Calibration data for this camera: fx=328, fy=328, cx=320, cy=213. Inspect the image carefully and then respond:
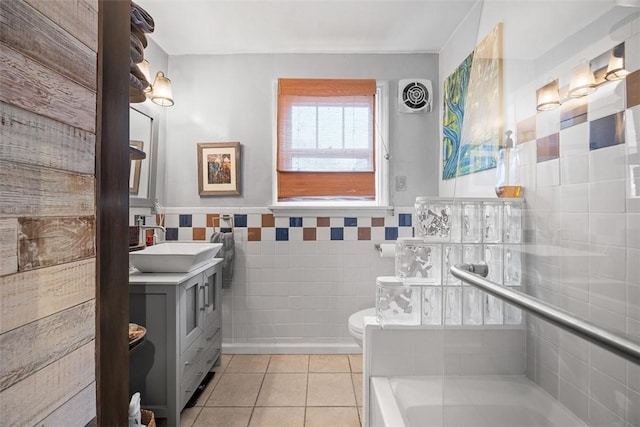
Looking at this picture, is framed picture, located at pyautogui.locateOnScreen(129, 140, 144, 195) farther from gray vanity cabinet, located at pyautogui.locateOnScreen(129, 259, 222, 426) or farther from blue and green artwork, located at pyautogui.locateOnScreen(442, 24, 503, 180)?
blue and green artwork, located at pyautogui.locateOnScreen(442, 24, 503, 180)

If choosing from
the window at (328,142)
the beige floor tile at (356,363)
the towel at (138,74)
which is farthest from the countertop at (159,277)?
the beige floor tile at (356,363)

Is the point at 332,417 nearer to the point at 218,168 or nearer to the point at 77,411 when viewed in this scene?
the point at 77,411

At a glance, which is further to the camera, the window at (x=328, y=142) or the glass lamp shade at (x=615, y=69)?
the window at (x=328, y=142)

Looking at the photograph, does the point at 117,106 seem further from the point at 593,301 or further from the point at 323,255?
the point at 323,255

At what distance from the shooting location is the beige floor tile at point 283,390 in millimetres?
1868

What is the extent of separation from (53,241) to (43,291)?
9 centimetres

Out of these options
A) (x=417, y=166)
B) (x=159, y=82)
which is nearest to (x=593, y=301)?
(x=417, y=166)

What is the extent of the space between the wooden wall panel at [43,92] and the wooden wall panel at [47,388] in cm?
44

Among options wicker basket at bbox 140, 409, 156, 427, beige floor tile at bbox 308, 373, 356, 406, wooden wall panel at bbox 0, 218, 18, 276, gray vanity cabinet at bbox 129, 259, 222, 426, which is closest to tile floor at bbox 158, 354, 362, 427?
beige floor tile at bbox 308, 373, 356, 406

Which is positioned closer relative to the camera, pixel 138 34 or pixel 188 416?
pixel 138 34

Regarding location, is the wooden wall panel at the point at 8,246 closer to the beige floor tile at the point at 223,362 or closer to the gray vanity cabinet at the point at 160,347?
the gray vanity cabinet at the point at 160,347

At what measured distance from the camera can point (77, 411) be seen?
0.64 meters

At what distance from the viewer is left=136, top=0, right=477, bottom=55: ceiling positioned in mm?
2031

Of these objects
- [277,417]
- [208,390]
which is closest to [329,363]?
[277,417]
